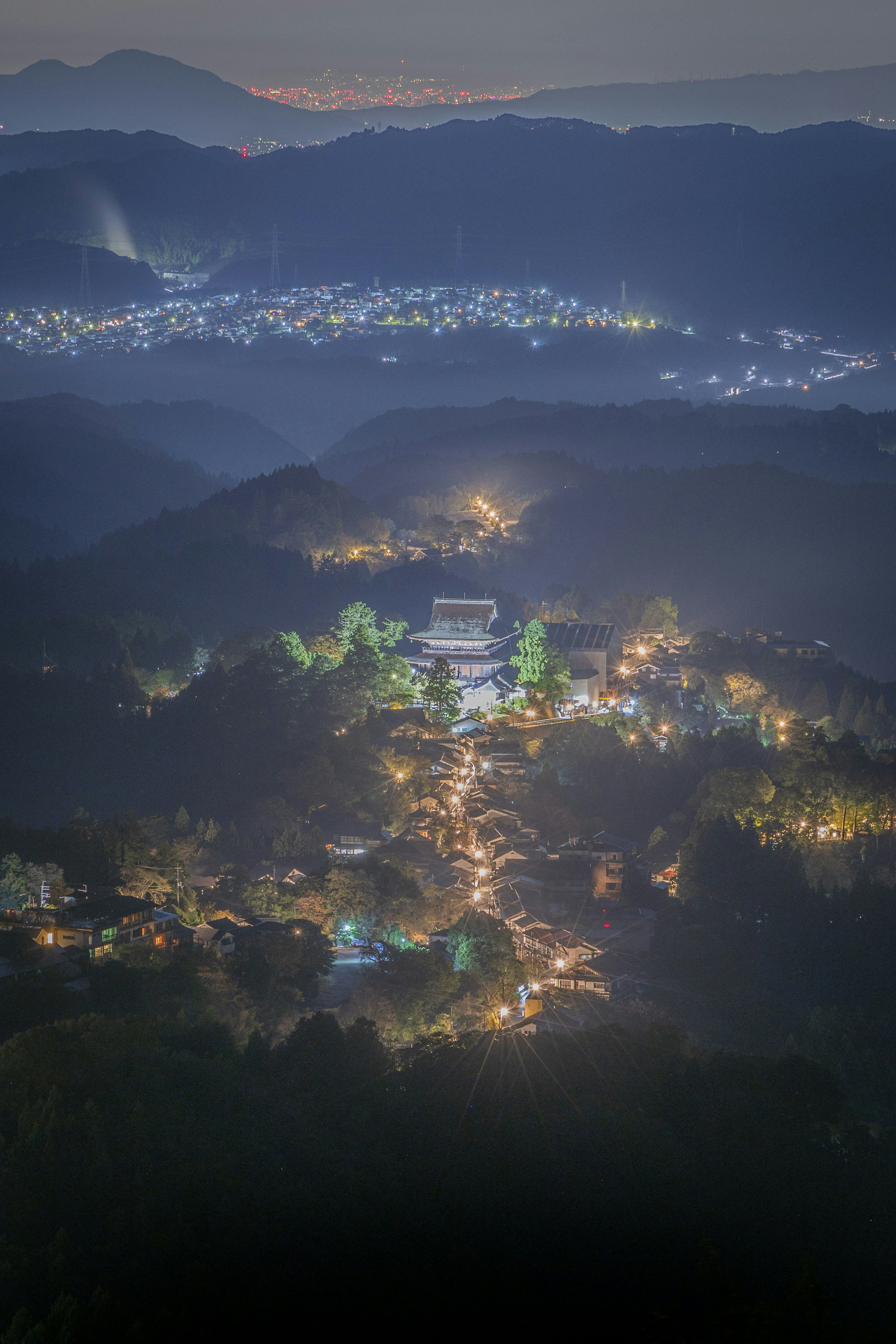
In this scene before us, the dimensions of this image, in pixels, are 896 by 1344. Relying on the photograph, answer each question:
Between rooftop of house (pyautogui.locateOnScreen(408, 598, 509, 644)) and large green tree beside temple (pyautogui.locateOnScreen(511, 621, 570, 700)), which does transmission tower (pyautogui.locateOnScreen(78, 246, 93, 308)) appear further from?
large green tree beside temple (pyautogui.locateOnScreen(511, 621, 570, 700))

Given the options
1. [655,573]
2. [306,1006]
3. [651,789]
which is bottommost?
[655,573]

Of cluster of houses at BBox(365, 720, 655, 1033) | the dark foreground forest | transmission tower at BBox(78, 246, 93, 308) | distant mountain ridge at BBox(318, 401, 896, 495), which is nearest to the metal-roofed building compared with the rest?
cluster of houses at BBox(365, 720, 655, 1033)

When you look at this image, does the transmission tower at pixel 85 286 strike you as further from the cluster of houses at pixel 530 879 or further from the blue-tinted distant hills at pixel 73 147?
the cluster of houses at pixel 530 879

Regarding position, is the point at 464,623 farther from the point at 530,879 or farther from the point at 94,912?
the point at 94,912

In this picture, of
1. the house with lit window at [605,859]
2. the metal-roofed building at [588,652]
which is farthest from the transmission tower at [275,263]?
the house with lit window at [605,859]

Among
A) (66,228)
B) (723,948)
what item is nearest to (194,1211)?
(723,948)

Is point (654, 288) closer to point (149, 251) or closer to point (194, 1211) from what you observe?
point (149, 251)

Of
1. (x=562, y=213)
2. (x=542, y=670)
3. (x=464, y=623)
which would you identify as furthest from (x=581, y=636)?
(x=562, y=213)
